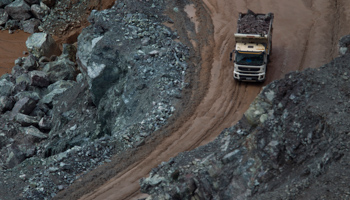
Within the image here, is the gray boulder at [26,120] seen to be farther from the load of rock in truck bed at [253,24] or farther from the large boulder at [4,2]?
the large boulder at [4,2]

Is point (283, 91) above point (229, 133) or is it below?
above

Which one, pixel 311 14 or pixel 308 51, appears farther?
pixel 311 14

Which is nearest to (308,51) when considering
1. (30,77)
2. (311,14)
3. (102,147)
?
(311,14)

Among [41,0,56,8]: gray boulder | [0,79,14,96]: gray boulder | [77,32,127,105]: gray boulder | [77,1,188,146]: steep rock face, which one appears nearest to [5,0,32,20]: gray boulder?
[41,0,56,8]: gray boulder

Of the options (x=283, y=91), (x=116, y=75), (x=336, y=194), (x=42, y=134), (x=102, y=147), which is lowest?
(x=42, y=134)

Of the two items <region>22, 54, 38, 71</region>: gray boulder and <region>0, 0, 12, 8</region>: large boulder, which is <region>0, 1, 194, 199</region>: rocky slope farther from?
<region>0, 0, 12, 8</region>: large boulder

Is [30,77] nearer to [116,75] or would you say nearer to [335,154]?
[116,75]
